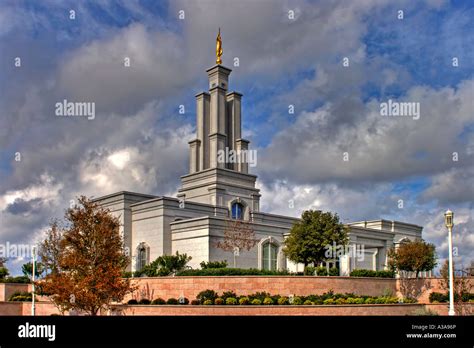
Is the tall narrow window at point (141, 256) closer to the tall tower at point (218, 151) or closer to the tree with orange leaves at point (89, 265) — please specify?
the tall tower at point (218, 151)

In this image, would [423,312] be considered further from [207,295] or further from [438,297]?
[207,295]

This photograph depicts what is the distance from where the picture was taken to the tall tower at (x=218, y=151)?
57.9 m

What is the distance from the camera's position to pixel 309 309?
28.9m

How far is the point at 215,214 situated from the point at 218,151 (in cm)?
831

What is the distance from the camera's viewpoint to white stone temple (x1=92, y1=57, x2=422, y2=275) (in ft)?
165

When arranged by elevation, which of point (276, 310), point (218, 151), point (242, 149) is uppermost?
point (242, 149)

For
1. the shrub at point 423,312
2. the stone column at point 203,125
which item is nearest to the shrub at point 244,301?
the shrub at point 423,312

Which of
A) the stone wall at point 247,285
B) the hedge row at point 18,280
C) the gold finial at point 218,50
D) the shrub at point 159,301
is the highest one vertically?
the gold finial at point 218,50

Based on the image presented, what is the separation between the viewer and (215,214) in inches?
2184

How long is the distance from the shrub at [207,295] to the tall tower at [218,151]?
2516 centimetres
